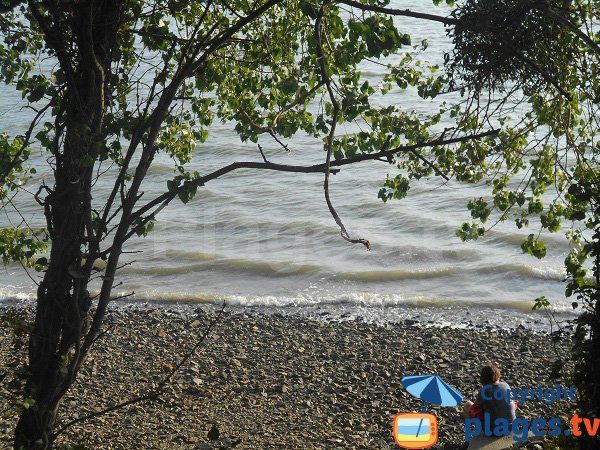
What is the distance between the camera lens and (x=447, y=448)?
649cm

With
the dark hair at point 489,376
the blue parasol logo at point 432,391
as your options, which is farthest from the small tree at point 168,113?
the blue parasol logo at point 432,391

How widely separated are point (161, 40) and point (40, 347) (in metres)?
2.07

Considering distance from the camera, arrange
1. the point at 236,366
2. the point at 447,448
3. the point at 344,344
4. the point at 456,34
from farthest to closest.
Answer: the point at 344,344
the point at 236,366
the point at 447,448
the point at 456,34

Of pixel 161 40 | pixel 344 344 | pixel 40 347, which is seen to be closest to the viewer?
pixel 40 347

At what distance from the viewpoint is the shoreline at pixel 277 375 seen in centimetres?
684

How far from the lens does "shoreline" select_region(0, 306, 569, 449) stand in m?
6.84

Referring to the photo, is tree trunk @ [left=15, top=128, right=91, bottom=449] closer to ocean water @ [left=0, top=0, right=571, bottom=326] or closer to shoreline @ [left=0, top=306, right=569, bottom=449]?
shoreline @ [left=0, top=306, right=569, bottom=449]

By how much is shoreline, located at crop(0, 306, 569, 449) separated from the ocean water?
1150mm

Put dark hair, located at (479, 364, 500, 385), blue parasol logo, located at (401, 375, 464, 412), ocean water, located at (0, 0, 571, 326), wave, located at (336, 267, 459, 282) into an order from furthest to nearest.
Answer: wave, located at (336, 267, 459, 282) < ocean water, located at (0, 0, 571, 326) < blue parasol logo, located at (401, 375, 464, 412) < dark hair, located at (479, 364, 500, 385)

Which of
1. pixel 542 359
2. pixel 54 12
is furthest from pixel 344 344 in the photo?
pixel 54 12

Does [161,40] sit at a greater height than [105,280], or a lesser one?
greater

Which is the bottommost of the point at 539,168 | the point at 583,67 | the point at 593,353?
the point at 593,353

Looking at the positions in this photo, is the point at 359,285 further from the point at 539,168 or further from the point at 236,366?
the point at 539,168

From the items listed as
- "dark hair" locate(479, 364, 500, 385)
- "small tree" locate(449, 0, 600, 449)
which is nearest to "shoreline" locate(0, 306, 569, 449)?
"dark hair" locate(479, 364, 500, 385)
